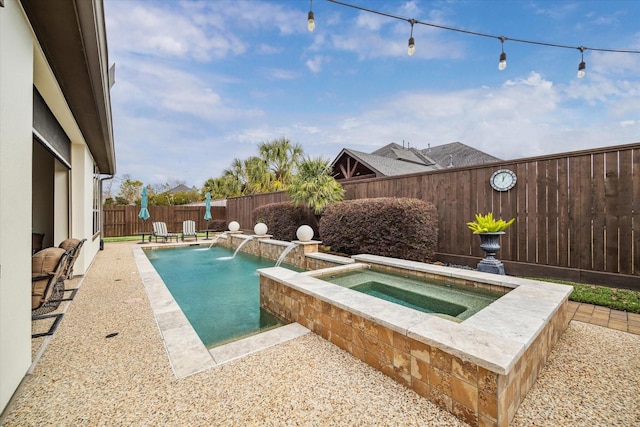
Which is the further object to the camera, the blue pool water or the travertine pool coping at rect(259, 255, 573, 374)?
the blue pool water

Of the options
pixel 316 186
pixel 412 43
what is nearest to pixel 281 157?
pixel 316 186

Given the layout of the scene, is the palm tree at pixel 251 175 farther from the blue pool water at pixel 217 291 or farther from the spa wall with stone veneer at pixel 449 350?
the spa wall with stone veneer at pixel 449 350

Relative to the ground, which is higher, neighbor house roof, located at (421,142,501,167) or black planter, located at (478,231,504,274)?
neighbor house roof, located at (421,142,501,167)

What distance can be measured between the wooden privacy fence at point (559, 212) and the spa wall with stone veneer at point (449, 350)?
2.67m

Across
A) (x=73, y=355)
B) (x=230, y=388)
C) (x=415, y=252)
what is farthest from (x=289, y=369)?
(x=415, y=252)

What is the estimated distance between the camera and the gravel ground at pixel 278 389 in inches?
70.4

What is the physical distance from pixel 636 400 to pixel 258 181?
20.8 meters

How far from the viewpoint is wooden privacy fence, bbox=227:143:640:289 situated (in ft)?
15.1

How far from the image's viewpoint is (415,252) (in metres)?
6.40

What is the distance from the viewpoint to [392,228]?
6570 millimetres

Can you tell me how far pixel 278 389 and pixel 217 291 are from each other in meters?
3.78

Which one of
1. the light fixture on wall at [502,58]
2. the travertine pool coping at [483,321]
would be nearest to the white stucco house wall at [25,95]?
the travertine pool coping at [483,321]

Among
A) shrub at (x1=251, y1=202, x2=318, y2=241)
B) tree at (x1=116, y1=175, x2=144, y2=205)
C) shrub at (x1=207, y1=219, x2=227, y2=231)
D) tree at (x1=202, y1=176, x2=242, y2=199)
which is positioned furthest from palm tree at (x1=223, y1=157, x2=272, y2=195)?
tree at (x1=116, y1=175, x2=144, y2=205)

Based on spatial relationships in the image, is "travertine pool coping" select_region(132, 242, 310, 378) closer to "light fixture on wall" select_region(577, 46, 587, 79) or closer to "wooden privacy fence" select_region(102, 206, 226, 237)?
"light fixture on wall" select_region(577, 46, 587, 79)
